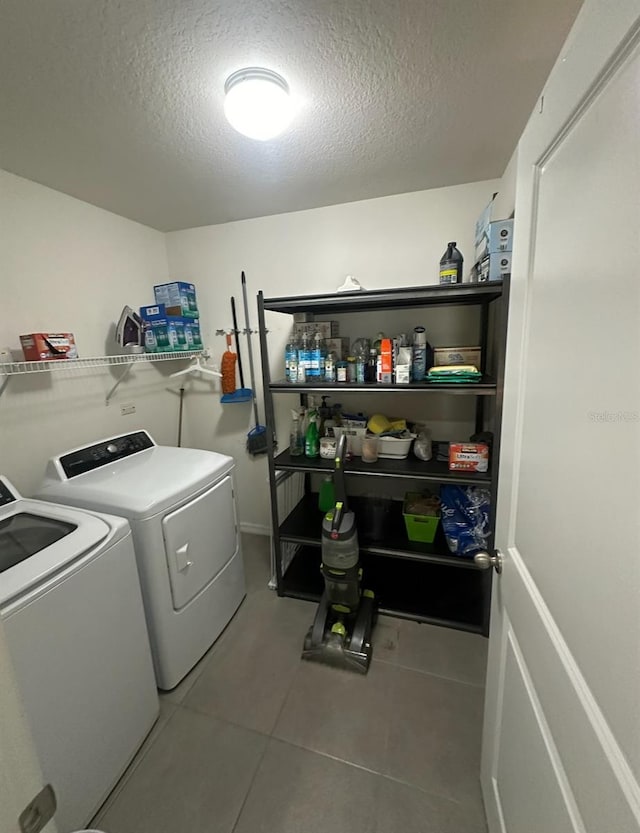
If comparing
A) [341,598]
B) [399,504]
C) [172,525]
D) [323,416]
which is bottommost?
[341,598]

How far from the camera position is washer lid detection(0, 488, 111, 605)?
0.94 meters

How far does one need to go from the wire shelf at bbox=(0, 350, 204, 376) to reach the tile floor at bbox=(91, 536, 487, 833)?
1.61 m

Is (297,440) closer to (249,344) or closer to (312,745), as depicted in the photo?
(249,344)

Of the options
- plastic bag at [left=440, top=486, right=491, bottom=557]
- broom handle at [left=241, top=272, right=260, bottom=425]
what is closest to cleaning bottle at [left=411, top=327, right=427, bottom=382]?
plastic bag at [left=440, top=486, right=491, bottom=557]

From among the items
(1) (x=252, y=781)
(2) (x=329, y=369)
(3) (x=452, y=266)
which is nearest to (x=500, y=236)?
(3) (x=452, y=266)

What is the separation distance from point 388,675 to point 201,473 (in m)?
1.28

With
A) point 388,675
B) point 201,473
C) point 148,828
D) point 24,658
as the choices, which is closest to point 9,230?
point 201,473

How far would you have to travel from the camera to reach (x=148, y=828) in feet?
3.56

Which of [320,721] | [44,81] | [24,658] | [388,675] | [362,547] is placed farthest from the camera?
[362,547]

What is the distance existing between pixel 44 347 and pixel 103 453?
58 cm

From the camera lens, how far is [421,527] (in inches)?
73.8

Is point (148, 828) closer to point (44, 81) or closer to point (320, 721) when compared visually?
point (320, 721)

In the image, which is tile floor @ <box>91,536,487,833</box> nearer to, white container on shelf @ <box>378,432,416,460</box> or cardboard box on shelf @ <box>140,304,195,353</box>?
white container on shelf @ <box>378,432,416,460</box>

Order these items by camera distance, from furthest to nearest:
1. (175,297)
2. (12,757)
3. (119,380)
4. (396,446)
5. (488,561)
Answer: (175,297)
(119,380)
(396,446)
(488,561)
(12,757)
